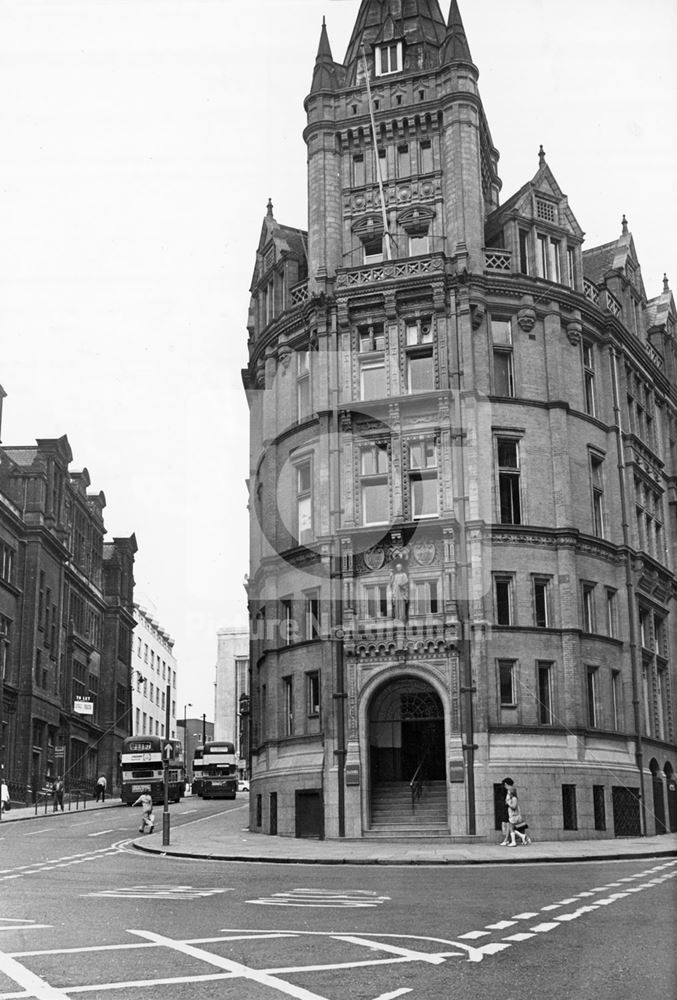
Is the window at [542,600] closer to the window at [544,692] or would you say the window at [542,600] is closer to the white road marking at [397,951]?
the window at [544,692]

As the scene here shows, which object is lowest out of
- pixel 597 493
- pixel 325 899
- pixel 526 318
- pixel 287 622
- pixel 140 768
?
pixel 325 899

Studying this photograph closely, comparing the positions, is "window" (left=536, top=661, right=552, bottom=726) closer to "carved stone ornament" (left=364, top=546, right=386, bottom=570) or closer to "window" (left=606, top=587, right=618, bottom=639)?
"window" (left=606, top=587, right=618, bottom=639)

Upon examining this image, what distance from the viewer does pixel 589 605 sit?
45094mm

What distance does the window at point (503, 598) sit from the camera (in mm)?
42531

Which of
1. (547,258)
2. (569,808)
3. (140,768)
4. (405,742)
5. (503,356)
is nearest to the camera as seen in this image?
(569,808)

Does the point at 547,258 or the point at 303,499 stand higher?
the point at 547,258

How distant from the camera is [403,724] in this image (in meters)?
43.5

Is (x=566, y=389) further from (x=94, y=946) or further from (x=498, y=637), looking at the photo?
(x=94, y=946)

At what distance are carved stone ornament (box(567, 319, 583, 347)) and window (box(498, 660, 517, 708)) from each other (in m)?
12.9

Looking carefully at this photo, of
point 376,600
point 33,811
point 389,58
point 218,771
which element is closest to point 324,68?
point 389,58

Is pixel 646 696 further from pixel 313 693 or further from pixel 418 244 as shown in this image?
pixel 418 244

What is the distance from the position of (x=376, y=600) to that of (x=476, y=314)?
11.0 metres

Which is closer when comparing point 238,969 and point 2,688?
point 238,969

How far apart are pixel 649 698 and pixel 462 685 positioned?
11261 millimetres
